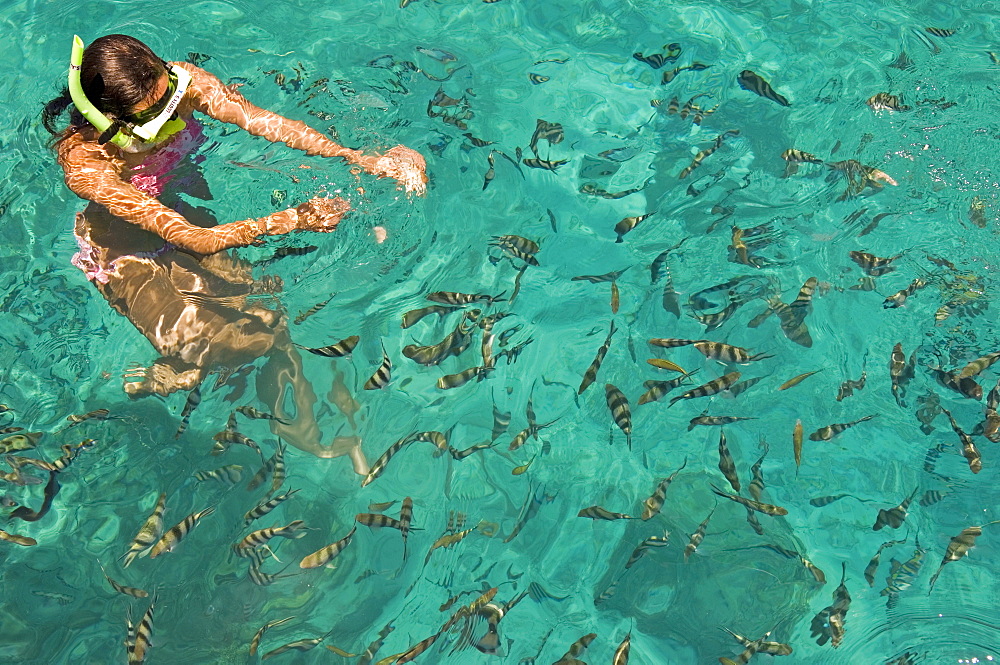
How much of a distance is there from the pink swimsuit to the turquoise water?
906mm

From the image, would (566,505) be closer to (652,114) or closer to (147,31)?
(652,114)

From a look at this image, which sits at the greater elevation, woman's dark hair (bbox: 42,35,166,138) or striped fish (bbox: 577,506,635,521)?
woman's dark hair (bbox: 42,35,166,138)

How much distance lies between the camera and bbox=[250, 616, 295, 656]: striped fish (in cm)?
453

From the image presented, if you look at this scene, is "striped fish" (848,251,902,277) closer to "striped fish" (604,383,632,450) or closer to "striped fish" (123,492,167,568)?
"striped fish" (604,383,632,450)

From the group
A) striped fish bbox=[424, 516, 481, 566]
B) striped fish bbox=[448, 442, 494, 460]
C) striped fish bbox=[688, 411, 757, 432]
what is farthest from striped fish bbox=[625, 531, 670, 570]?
striped fish bbox=[448, 442, 494, 460]

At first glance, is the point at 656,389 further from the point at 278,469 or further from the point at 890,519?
the point at 278,469

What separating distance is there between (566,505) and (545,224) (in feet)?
7.70

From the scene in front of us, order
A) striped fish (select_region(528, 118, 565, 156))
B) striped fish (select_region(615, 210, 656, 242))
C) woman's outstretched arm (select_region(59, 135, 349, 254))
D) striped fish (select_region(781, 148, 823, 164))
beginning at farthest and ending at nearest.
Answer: striped fish (select_region(528, 118, 565, 156))
striped fish (select_region(781, 148, 823, 164))
striped fish (select_region(615, 210, 656, 242))
woman's outstretched arm (select_region(59, 135, 349, 254))

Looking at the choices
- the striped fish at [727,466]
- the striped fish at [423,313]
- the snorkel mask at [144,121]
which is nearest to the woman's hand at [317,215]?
the snorkel mask at [144,121]

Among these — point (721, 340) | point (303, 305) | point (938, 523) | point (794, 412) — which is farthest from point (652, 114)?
point (938, 523)

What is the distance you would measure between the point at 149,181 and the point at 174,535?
6.95ft

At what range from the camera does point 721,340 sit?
5.52 metres

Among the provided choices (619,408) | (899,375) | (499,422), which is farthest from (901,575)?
(499,422)

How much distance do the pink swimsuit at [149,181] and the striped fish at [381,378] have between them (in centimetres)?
147
